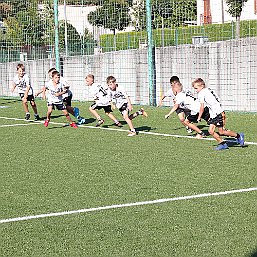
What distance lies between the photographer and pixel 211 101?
13.1m

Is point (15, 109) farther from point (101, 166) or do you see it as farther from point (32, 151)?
point (101, 166)

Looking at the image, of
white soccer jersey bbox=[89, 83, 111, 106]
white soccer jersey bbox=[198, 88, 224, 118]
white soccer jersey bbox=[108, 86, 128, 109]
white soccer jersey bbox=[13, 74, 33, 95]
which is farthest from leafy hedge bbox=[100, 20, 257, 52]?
white soccer jersey bbox=[198, 88, 224, 118]

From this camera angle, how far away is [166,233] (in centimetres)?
699

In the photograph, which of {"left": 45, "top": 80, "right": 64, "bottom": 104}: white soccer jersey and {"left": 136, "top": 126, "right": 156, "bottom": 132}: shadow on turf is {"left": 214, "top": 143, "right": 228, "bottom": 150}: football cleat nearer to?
{"left": 136, "top": 126, "right": 156, "bottom": 132}: shadow on turf

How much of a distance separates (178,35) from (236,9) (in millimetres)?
2090

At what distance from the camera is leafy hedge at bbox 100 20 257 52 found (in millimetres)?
20656

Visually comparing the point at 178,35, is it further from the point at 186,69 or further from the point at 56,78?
the point at 56,78

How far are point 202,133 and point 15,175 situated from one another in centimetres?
512

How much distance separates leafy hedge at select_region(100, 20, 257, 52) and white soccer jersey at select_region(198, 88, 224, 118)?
24.7 feet

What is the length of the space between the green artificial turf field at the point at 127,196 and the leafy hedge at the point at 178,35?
601 cm

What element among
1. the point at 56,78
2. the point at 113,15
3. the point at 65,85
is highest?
the point at 113,15

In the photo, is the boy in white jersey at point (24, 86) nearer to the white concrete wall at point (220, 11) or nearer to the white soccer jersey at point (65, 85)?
the white soccer jersey at point (65, 85)

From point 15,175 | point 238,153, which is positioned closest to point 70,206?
point 15,175

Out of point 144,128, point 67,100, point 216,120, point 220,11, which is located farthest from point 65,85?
point 220,11
